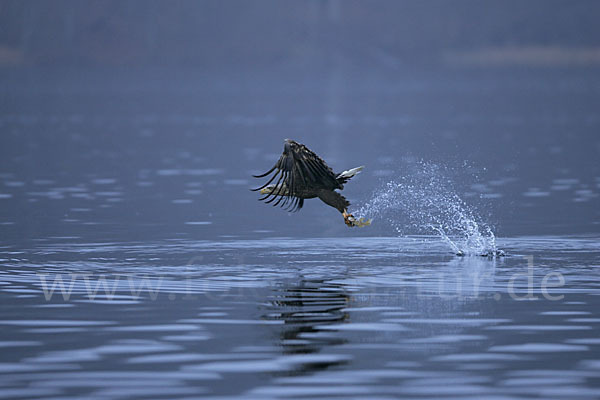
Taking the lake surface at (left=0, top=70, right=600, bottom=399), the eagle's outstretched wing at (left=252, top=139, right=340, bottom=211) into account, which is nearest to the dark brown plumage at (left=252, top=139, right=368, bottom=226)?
the eagle's outstretched wing at (left=252, top=139, right=340, bottom=211)

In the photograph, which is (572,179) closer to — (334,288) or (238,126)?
(334,288)

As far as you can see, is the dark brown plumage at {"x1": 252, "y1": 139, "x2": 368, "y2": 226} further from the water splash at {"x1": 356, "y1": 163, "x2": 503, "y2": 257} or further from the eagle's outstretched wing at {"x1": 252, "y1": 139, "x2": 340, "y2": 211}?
the water splash at {"x1": 356, "y1": 163, "x2": 503, "y2": 257}

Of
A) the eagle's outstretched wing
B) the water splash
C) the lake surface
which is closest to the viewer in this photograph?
the lake surface

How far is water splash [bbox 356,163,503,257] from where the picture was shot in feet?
83.8

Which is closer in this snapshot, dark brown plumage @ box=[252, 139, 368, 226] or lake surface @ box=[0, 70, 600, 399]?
lake surface @ box=[0, 70, 600, 399]

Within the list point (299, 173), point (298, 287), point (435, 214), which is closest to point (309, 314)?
point (298, 287)

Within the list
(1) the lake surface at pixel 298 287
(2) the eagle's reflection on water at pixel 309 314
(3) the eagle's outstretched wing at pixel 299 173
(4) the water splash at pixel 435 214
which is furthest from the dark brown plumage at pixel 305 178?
(4) the water splash at pixel 435 214

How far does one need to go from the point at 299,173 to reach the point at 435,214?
10.1 meters

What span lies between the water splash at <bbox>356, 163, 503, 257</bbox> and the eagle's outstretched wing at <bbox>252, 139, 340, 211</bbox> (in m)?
3.45

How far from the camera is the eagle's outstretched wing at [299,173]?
21.9m

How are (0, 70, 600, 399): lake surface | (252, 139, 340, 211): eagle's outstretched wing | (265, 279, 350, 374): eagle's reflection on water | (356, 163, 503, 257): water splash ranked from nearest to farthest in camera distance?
1. (0, 70, 600, 399): lake surface
2. (265, 279, 350, 374): eagle's reflection on water
3. (252, 139, 340, 211): eagle's outstretched wing
4. (356, 163, 503, 257): water splash

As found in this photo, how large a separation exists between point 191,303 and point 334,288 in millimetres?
2250

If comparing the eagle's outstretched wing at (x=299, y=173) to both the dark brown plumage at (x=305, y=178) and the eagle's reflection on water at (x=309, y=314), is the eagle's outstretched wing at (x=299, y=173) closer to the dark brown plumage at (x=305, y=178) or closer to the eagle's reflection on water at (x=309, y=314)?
the dark brown plumage at (x=305, y=178)

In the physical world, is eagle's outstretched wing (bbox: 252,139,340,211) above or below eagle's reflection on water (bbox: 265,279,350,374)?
above
